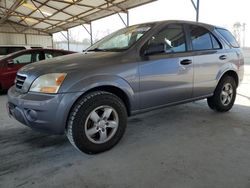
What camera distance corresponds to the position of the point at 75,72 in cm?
258

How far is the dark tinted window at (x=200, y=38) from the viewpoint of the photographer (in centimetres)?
372

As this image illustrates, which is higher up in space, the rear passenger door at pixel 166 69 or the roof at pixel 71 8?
the roof at pixel 71 8

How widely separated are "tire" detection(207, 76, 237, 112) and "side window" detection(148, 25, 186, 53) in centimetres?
120

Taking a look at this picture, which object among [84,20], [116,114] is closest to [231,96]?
[116,114]

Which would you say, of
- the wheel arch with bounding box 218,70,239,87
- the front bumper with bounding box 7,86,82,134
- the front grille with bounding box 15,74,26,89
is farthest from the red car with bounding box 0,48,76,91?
the wheel arch with bounding box 218,70,239,87

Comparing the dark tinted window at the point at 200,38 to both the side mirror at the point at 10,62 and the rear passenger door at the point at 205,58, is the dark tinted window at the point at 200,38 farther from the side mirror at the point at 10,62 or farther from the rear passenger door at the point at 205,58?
the side mirror at the point at 10,62

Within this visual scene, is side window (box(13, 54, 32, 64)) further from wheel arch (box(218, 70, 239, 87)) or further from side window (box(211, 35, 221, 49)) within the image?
wheel arch (box(218, 70, 239, 87))

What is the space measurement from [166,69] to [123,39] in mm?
778

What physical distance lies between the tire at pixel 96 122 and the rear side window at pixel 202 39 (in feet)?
5.46

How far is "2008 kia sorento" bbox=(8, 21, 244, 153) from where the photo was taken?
2557 millimetres

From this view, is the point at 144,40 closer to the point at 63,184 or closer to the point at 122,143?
the point at 122,143

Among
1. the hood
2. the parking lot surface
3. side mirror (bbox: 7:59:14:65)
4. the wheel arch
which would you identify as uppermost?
side mirror (bbox: 7:59:14:65)

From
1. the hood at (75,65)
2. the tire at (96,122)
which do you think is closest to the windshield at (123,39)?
the hood at (75,65)

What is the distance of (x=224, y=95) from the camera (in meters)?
4.37
